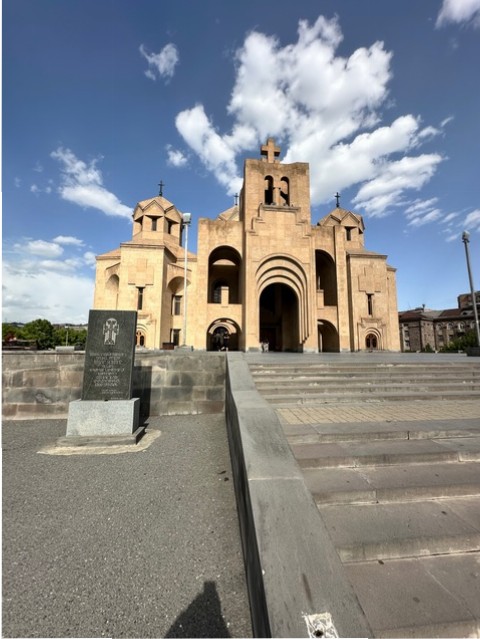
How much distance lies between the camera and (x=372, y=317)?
2725 centimetres

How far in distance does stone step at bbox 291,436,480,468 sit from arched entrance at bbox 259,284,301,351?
65.1ft

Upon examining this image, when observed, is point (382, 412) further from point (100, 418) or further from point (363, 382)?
point (100, 418)

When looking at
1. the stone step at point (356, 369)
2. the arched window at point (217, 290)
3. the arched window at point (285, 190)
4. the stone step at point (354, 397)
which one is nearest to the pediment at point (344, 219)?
the arched window at point (285, 190)

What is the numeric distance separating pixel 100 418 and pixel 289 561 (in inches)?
204

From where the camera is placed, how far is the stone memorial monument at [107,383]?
5926 mm

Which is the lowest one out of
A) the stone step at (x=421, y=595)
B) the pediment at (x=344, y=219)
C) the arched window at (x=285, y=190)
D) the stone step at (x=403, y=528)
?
the stone step at (x=421, y=595)

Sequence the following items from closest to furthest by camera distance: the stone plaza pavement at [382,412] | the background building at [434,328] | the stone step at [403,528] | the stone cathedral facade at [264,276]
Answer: the stone step at [403,528] < the stone plaza pavement at [382,412] < the stone cathedral facade at [264,276] < the background building at [434,328]

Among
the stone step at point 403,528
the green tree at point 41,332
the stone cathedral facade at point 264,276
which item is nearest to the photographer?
the stone step at point 403,528

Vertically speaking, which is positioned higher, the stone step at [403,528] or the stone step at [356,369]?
the stone step at [356,369]

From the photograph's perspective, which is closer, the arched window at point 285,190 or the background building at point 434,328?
the arched window at point 285,190

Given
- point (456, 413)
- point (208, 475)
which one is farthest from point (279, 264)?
point (208, 475)

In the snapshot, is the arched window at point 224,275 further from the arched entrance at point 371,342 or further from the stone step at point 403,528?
the stone step at point 403,528

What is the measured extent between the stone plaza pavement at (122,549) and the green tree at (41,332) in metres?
59.7

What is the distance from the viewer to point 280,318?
30.1m
